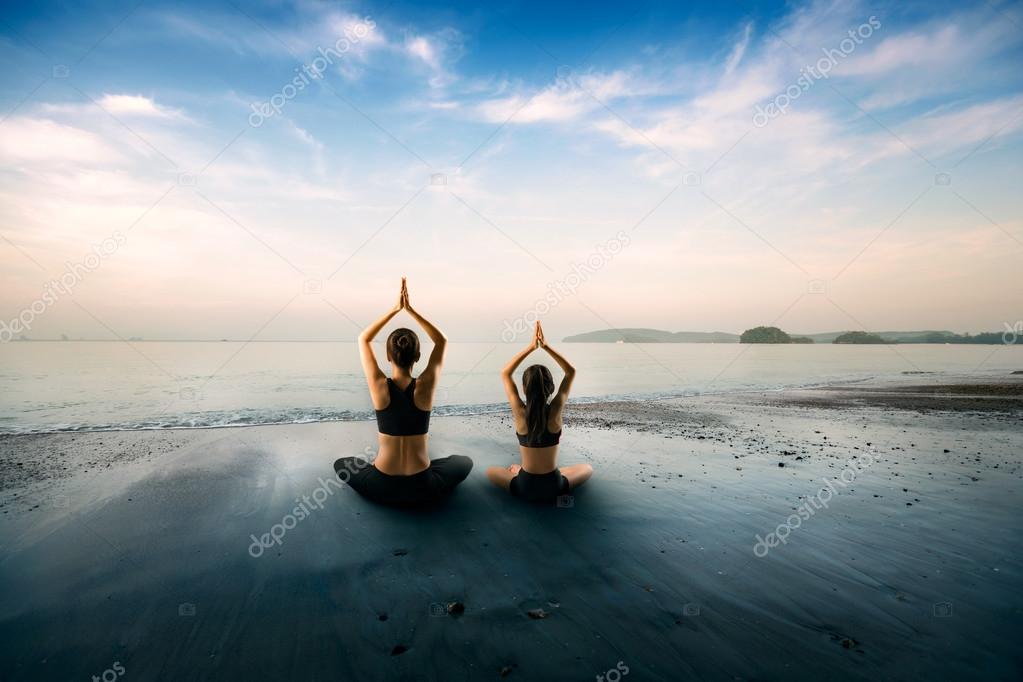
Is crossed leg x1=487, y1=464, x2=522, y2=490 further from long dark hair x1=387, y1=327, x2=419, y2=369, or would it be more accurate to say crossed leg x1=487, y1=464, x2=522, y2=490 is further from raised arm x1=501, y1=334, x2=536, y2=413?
long dark hair x1=387, y1=327, x2=419, y2=369

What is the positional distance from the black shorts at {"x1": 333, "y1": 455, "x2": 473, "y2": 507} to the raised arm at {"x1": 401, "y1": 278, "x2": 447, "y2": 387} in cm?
134

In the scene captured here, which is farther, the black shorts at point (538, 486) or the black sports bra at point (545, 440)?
the black shorts at point (538, 486)

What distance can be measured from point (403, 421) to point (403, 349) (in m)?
0.91

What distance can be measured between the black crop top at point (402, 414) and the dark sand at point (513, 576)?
1.08m

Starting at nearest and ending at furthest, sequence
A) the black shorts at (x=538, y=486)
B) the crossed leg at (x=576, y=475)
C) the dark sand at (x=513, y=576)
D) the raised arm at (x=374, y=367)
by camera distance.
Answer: the dark sand at (x=513, y=576) → the raised arm at (x=374, y=367) → the black shorts at (x=538, y=486) → the crossed leg at (x=576, y=475)

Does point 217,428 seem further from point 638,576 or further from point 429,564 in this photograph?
point 638,576

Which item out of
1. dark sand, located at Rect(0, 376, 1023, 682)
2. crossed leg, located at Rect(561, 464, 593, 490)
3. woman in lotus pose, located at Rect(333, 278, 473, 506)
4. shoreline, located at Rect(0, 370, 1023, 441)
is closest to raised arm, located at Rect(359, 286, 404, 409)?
woman in lotus pose, located at Rect(333, 278, 473, 506)

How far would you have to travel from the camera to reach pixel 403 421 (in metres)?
5.63

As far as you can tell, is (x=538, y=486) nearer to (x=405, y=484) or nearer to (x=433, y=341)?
(x=405, y=484)

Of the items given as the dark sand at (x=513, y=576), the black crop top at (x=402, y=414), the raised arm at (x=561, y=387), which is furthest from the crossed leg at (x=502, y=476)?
the black crop top at (x=402, y=414)

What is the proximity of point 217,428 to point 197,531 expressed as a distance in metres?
8.06

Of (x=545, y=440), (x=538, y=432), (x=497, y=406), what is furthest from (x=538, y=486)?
(x=497, y=406)

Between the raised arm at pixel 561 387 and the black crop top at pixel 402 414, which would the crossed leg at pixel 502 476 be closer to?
the raised arm at pixel 561 387

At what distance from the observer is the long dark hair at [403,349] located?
5.57 meters
